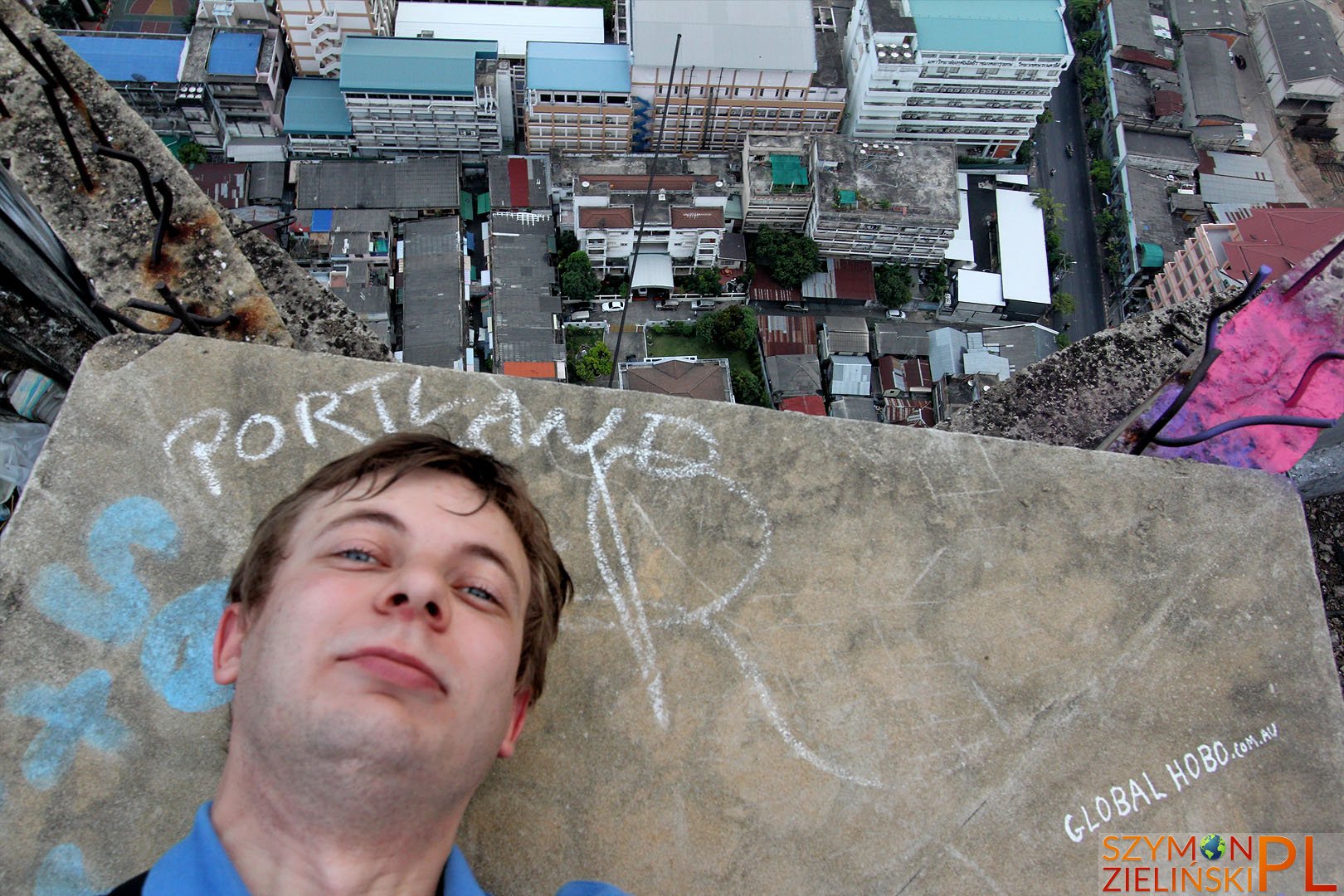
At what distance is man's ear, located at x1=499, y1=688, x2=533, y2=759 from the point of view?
11.3 feet

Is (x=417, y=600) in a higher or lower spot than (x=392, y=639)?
higher

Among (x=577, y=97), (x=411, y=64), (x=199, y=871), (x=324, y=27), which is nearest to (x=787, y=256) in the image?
(x=577, y=97)

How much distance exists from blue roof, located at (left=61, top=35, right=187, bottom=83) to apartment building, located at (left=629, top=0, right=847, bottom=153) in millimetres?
13034

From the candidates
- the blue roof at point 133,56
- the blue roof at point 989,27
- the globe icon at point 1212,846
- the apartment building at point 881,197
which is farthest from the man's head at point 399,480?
the blue roof at point 133,56

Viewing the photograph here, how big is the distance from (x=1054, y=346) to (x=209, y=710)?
2587cm

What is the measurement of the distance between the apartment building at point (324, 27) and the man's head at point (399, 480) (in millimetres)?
27541

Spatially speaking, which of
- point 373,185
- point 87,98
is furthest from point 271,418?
point 373,185

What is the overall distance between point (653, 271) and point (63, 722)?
22684 mm

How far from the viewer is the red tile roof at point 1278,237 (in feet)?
68.8

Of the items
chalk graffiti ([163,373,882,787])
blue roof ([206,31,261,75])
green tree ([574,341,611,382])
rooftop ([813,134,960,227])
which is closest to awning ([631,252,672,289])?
green tree ([574,341,611,382])

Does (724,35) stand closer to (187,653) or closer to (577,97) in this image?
(577,97)

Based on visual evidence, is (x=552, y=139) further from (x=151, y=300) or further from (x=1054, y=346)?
(x=151, y=300)

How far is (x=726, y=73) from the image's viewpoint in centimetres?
2669

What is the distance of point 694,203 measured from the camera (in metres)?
25.4
